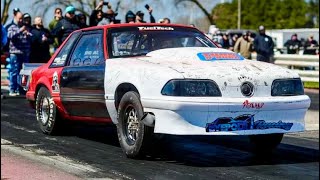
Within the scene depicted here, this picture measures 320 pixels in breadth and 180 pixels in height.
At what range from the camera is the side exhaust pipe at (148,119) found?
6605mm

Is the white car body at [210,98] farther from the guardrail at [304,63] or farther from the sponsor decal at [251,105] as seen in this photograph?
the guardrail at [304,63]

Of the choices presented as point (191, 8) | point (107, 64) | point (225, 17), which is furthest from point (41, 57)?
point (225, 17)

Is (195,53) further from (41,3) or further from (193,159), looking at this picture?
(41,3)

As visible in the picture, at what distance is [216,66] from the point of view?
22.2ft

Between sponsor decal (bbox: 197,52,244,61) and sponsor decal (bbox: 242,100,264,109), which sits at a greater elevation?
sponsor decal (bbox: 197,52,244,61)

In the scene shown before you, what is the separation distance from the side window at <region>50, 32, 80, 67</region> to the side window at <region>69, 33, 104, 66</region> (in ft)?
0.53

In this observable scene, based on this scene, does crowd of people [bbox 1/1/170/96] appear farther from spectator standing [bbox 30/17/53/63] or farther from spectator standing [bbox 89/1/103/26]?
spectator standing [bbox 89/1/103/26]

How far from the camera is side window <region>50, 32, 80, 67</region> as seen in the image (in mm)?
8656

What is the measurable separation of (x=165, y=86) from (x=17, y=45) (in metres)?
8.56

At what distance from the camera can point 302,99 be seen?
692cm

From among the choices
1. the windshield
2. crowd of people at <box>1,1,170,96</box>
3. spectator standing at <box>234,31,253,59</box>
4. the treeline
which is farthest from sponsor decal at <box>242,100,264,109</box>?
the treeline

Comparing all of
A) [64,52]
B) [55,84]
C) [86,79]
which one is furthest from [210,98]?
[64,52]

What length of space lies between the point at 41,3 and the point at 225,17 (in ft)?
109

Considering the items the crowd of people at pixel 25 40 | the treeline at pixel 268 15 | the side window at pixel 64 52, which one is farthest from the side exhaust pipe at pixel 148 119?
the treeline at pixel 268 15
